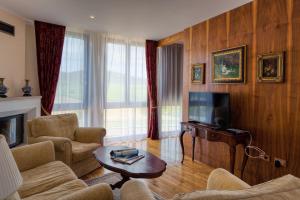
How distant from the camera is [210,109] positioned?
11.2ft

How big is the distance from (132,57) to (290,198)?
15.9ft

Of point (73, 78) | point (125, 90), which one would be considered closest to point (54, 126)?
point (73, 78)

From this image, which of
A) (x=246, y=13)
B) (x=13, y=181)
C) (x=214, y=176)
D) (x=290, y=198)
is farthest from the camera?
(x=246, y=13)

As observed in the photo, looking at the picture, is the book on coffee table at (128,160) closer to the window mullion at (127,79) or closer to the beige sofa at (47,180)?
the beige sofa at (47,180)

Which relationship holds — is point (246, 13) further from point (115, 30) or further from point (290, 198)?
point (290, 198)

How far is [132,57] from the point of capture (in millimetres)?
5352

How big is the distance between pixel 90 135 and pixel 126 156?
48.4 inches

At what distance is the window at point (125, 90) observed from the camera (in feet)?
16.7

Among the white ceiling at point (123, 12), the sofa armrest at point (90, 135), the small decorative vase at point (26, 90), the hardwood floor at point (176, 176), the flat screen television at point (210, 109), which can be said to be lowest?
the hardwood floor at point (176, 176)

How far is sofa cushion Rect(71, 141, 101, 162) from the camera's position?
303 centimetres

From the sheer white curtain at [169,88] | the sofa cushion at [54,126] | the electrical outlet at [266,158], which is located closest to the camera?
the electrical outlet at [266,158]

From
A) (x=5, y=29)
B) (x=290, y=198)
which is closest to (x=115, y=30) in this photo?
(x=5, y=29)

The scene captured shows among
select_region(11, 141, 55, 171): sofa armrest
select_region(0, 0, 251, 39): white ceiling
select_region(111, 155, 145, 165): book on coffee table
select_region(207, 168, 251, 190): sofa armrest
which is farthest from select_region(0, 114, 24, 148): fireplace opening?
select_region(207, 168, 251, 190): sofa armrest

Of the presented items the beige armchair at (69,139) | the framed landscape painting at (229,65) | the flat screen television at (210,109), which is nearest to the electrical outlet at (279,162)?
the flat screen television at (210,109)
